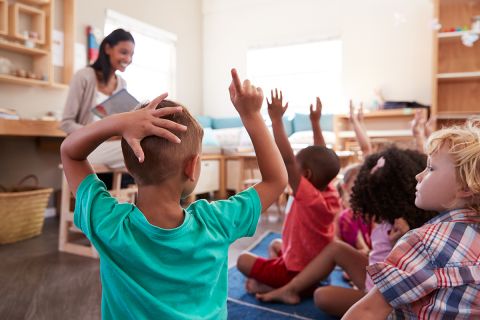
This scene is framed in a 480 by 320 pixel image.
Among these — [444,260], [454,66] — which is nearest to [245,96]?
[444,260]

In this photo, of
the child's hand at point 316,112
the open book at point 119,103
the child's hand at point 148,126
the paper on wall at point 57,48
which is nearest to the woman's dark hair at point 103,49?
the open book at point 119,103

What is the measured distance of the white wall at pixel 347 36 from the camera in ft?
12.4

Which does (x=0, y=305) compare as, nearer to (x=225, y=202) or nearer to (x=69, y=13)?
(x=225, y=202)

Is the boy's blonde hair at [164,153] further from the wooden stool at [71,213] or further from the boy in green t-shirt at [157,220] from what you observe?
the wooden stool at [71,213]

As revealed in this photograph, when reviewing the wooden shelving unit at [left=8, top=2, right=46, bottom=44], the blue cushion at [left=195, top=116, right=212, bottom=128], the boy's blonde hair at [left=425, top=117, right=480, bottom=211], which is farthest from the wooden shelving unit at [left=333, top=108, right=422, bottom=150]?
the boy's blonde hair at [left=425, top=117, right=480, bottom=211]

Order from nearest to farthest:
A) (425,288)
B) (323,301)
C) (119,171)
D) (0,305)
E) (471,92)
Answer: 1. (425,288)
2. (323,301)
3. (0,305)
4. (119,171)
5. (471,92)

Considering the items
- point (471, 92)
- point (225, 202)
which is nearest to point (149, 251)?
point (225, 202)

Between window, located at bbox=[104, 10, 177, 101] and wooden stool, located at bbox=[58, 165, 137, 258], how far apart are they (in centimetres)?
177

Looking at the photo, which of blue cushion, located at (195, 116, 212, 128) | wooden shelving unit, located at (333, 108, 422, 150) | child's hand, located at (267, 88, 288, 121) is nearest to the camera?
child's hand, located at (267, 88, 288, 121)

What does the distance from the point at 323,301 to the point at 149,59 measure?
3.86m

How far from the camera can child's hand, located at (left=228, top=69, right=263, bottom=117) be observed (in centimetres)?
62

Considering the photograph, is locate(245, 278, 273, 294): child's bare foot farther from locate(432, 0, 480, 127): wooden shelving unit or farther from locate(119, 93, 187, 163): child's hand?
locate(432, 0, 480, 127): wooden shelving unit

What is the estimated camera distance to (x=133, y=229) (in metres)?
0.55

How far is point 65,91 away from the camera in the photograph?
3.14 m
